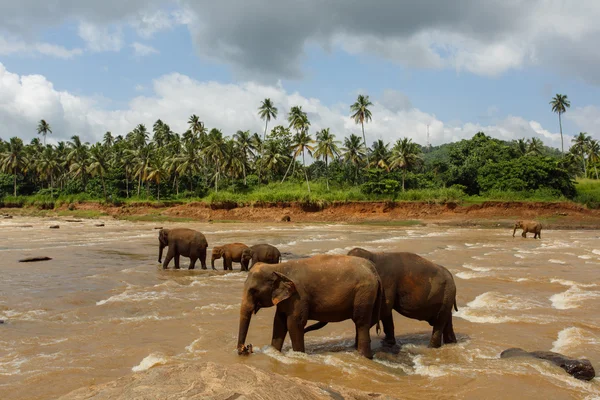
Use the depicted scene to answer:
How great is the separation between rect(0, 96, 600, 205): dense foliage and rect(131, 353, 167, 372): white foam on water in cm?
5253

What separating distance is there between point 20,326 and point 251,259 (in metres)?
8.79

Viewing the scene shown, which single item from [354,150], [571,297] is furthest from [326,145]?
[571,297]

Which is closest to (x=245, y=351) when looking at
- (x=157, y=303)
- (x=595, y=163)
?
(x=157, y=303)

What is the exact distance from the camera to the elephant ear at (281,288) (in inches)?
266

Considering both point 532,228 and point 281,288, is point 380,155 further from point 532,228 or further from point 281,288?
point 281,288

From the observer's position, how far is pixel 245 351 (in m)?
6.98

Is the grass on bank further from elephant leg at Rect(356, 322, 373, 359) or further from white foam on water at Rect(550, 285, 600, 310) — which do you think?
elephant leg at Rect(356, 322, 373, 359)

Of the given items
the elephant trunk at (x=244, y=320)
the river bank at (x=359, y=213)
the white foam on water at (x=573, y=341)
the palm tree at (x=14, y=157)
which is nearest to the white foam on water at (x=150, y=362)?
the elephant trunk at (x=244, y=320)

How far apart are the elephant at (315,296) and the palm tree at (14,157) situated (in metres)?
87.9

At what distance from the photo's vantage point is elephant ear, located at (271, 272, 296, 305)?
6.75 m

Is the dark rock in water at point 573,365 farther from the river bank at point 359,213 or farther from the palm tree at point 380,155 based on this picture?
the palm tree at point 380,155

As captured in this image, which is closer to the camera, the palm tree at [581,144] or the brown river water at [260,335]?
the brown river water at [260,335]

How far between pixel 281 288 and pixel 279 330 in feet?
2.55

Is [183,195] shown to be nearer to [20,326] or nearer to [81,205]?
[81,205]
